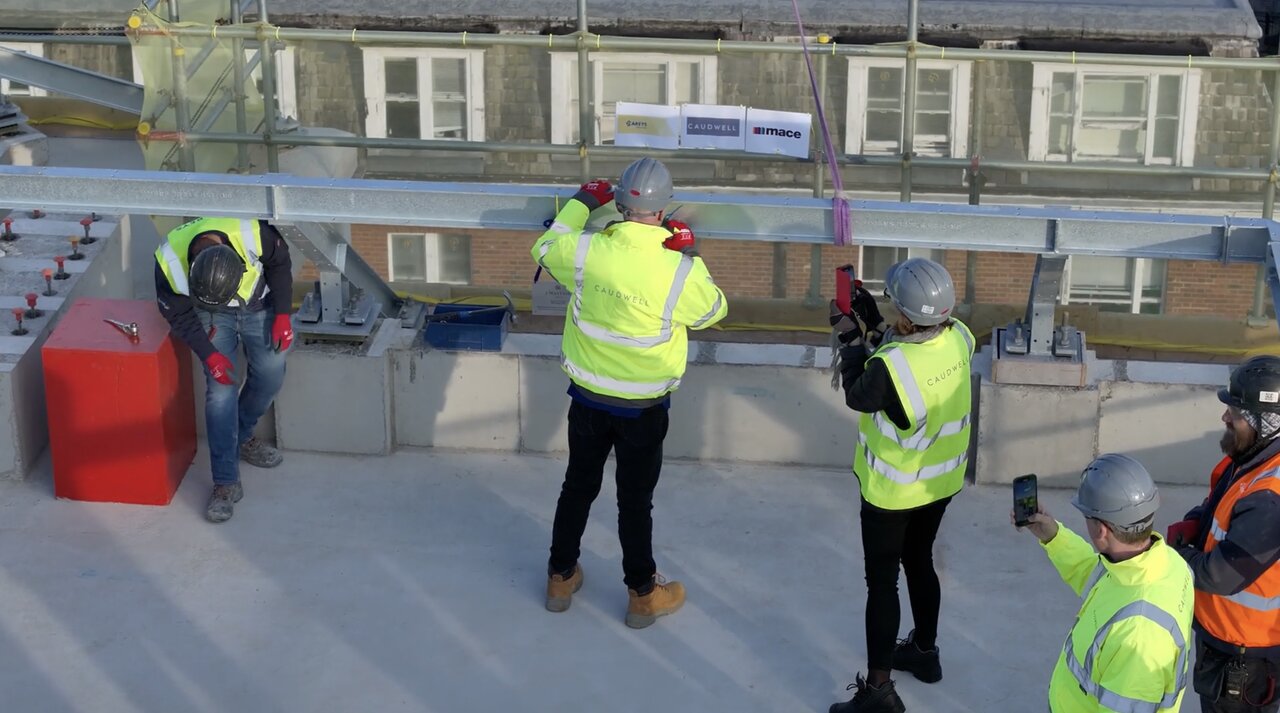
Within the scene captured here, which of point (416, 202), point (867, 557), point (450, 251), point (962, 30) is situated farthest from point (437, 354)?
point (962, 30)

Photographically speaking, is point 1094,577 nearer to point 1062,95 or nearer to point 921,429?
point 921,429

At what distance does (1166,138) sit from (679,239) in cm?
891

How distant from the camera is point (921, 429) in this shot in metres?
5.43

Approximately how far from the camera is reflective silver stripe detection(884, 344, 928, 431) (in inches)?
210

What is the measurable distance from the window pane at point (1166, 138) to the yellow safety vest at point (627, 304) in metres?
8.80


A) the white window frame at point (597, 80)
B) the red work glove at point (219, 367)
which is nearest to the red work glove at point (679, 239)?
the red work glove at point (219, 367)

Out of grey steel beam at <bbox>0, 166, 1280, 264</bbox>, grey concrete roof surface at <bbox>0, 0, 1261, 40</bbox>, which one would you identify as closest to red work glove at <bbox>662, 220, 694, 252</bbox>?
grey steel beam at <bbox>0, 166, 1280, 264</bbox>

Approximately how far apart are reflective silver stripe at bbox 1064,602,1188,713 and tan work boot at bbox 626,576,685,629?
249 cm

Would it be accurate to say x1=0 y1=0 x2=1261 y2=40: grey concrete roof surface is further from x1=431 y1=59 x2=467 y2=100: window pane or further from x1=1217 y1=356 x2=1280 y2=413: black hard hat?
x1=1217 y1=356 x2=1280 y2=413: black hard hat

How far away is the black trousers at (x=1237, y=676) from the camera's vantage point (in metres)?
Result: 4.68

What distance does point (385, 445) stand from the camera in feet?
25.4

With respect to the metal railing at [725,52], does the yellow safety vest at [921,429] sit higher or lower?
lower

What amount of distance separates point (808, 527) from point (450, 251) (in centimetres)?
740

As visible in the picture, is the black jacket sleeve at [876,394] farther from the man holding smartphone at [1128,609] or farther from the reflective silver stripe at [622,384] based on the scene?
the man holding smartphone at [1128,609]
